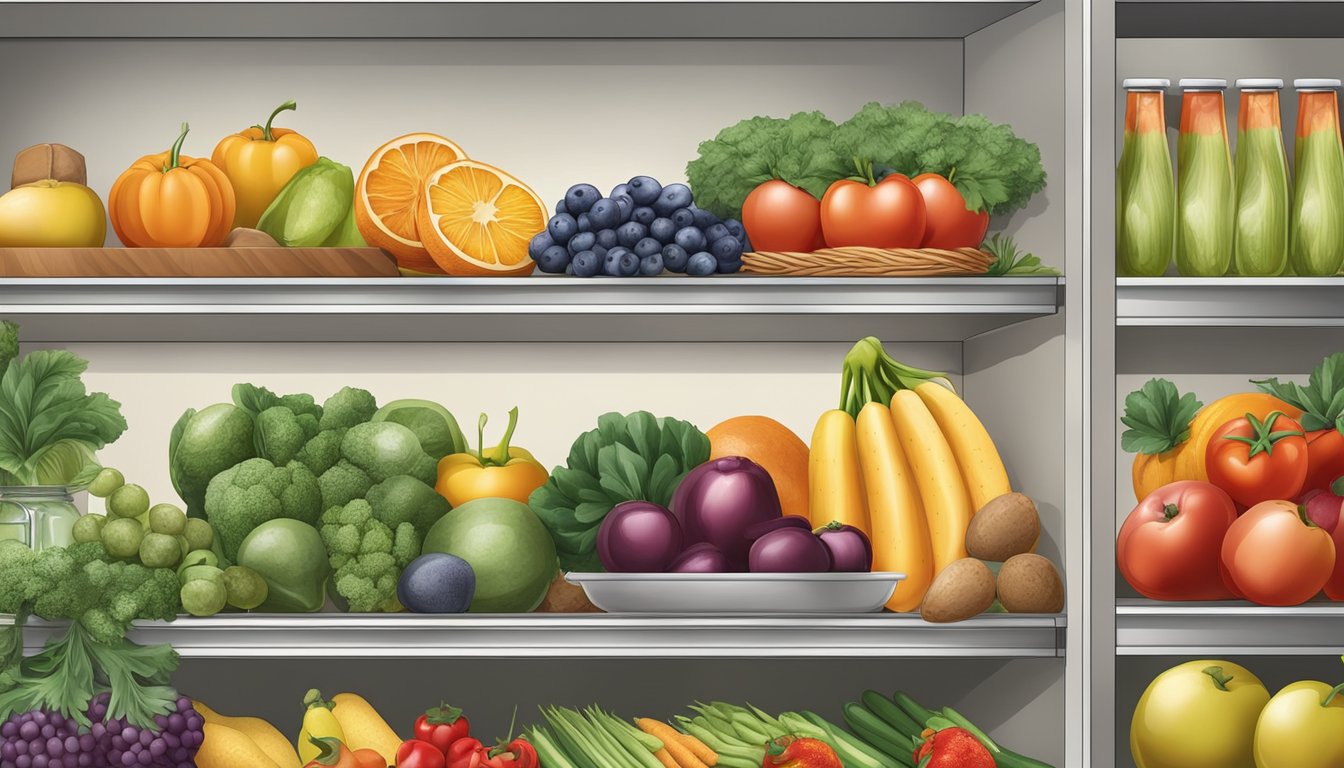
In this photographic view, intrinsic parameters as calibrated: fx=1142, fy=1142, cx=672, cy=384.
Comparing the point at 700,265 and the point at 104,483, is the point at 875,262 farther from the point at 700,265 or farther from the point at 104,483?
the point at 104,483

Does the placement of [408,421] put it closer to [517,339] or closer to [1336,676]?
[517,339]

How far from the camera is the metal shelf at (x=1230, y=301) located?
5.30ft

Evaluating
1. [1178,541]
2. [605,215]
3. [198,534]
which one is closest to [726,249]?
[605,215]

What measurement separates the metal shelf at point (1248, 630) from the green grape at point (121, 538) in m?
1.40

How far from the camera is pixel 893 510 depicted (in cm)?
170

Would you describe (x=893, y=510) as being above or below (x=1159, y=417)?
below

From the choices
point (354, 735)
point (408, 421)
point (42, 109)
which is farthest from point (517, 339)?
point (42, 109)

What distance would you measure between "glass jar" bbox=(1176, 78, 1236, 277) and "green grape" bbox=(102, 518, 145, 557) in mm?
1552

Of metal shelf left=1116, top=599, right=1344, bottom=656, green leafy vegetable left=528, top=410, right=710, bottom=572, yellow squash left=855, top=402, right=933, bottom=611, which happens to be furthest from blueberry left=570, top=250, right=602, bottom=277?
metal shelf left=1116, top=599, right=1344, bottom=656

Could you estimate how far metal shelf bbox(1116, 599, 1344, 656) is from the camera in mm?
1570

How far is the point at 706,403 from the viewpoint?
2113mm

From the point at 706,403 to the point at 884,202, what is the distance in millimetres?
589

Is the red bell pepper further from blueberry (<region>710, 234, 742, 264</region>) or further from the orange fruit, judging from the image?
blueberry (<region>710, 234, 742, 264</region>)

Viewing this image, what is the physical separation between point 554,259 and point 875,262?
47 cm
